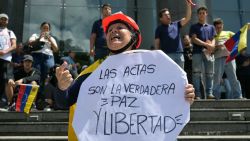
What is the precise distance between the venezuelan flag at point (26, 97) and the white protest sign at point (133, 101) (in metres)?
4.29

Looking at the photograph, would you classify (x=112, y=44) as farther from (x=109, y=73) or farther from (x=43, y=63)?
(x=43, y=63)

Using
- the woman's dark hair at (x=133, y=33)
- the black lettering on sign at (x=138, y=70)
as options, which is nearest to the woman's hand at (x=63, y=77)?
the black lettering on sign at (x=138, y=70)

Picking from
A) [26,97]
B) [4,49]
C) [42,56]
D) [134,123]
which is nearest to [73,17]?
[42,56]

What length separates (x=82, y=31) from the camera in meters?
18.9

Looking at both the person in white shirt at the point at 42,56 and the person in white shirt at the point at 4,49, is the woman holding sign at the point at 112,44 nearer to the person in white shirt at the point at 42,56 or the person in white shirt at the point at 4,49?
the person in white shirt at the point at 4,49

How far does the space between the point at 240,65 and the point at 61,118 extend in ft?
14.5

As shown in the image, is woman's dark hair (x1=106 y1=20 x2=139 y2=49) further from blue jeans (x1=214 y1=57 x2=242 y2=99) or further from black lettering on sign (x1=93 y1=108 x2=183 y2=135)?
blue jeans (x1=214 y1=57 x2=242 y2=99)

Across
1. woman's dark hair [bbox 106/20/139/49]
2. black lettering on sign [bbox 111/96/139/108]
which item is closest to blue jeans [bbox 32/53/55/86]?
woman's dark hair [bbox 106/20/139/49]

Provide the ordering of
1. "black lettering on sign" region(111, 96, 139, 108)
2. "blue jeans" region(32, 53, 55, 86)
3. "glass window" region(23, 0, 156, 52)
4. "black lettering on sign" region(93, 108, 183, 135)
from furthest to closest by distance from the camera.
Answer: "glass window" region(23, 0, 156, 52) < "blue jeans" region(32, 53, 55, 86) < "black lettering on sign" region(111, 96, 139, 108) < "black lettering on sign" region(93, 108, 183, 135)

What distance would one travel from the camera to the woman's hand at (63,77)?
2.82 m

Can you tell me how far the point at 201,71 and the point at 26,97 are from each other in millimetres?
3050

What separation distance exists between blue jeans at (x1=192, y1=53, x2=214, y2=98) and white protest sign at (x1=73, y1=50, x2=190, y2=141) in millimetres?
4895

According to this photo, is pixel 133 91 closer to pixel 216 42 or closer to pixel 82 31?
pixel 216 42

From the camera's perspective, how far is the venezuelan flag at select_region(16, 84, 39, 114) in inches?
279
